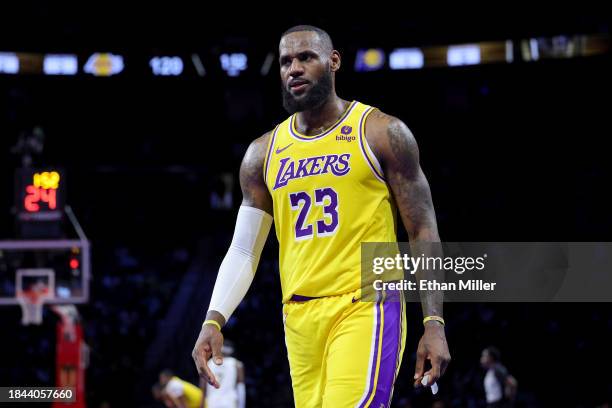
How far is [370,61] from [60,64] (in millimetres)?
8463

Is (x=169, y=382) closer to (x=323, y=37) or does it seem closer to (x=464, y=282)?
(x=464, y=282)

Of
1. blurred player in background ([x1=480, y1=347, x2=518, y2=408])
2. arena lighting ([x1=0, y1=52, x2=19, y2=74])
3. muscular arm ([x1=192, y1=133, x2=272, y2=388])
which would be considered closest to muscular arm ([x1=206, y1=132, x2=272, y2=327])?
muscular arm ([x1=192, y1=133, x2=272, y2=388])

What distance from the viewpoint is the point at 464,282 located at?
16.0 metres

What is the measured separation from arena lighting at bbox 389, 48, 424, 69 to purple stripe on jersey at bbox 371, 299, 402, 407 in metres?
21.3

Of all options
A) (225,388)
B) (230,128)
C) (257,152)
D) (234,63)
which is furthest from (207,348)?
(230,128)

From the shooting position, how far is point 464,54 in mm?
24703

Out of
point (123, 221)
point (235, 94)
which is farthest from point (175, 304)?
point (235, 94)

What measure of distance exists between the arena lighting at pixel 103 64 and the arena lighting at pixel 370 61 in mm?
6395

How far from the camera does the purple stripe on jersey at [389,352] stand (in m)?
3.68

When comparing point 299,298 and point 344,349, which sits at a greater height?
point 299,298

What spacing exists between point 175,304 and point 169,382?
8.42 metres

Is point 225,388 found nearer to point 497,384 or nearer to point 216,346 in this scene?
point 497,384

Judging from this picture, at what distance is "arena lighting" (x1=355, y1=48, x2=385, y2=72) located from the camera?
2467 centimetres

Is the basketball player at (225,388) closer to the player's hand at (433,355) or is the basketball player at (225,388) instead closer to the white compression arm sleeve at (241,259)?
the white compression arm sleeve at (241,259)
